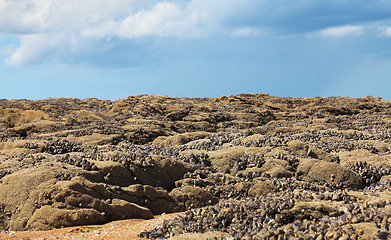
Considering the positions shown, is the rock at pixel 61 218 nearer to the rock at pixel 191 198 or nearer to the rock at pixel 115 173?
the rock at pixel 115 173

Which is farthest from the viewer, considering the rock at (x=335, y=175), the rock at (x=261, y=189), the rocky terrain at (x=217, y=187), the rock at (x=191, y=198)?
the rock at (x=335, y=175)

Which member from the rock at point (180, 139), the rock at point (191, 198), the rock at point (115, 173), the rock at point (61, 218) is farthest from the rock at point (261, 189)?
the rock at point (180, 139)

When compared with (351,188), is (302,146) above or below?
above

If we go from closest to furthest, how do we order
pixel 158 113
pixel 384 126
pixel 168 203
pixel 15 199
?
pixel 15 199, pixel 168 203, pixel 384 126, pixel 158 113

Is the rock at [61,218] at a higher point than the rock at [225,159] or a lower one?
lower

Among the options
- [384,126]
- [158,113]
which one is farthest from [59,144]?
[384,126]

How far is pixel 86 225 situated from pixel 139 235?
5.64 feet

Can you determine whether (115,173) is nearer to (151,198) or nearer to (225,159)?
(151,198)

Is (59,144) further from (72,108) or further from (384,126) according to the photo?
(384,126)

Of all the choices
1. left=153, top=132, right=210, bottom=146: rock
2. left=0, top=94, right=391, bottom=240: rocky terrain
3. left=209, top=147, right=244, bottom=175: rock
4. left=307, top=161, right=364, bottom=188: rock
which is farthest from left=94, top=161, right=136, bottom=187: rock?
left=153, top=132, right=210, bottom=146: rock

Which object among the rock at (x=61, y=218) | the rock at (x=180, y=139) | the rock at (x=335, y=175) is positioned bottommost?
the rock at (x=61, y=218)

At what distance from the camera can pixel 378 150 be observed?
55.2 ft

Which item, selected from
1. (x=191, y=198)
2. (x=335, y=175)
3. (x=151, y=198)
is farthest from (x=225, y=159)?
(x=335, y=175)

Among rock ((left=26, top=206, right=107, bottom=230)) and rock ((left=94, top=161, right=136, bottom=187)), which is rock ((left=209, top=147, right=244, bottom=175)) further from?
rock ((left=26, top=206, right=107, bottom=230))
